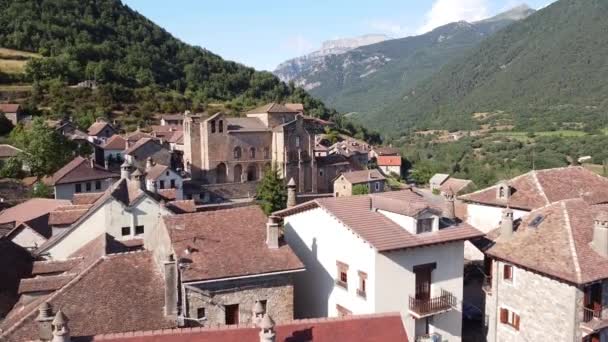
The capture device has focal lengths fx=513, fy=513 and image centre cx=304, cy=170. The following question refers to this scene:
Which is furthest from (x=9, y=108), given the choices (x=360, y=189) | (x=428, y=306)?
(x=428, y=306)

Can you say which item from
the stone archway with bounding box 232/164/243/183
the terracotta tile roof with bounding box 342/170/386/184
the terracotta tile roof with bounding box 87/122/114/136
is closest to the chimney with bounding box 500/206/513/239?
the terracotta tile roof with bounding box 342/170/386/184

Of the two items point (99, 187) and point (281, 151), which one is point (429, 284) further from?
point (281, 151)

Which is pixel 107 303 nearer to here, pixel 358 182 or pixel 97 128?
pixel 358 182

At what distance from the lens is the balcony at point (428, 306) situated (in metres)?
21.5

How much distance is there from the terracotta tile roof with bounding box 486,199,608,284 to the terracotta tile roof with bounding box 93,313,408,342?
317 inches

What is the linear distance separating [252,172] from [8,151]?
32.6 metres

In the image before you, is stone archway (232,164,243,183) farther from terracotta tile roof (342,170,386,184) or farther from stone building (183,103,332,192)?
terracotta tile roof (342,170,386,184)

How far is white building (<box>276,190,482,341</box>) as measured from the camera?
21.2m

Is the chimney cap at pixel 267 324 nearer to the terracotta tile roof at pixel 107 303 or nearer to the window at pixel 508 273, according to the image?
the terracotta tile roof at pixel 107 303

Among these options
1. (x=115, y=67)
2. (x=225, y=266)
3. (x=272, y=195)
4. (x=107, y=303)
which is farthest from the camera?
(x=115, y=67)

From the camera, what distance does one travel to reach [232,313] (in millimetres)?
20250

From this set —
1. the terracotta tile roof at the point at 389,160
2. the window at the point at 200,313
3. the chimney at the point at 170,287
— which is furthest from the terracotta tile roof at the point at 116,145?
the window at the point at 200,313

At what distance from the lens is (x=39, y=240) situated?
1304 inches

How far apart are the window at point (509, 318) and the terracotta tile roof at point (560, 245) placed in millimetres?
2645
